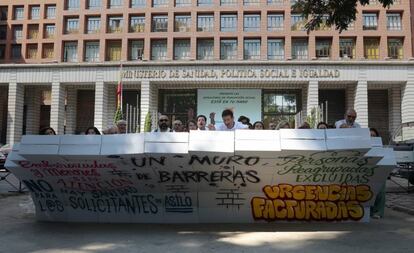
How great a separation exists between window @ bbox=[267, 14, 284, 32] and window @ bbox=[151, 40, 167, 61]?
10609mm

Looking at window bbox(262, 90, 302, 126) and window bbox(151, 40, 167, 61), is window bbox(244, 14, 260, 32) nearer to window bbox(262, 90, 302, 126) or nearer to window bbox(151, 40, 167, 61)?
window bbox(262, 90, 302, 126)

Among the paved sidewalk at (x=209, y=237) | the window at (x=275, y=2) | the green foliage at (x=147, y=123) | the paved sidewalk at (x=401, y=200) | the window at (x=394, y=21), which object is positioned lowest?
the paved sidewalk at (x=209, y=237)

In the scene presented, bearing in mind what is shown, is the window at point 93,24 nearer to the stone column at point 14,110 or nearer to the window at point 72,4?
the window at point 72,4

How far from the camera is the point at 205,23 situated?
4625 cm

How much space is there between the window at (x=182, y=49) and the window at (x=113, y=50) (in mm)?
5767

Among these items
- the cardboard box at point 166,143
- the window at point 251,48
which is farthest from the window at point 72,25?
the cardboard box at point 166,143

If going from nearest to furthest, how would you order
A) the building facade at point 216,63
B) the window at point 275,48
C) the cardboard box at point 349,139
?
the cardboard box at point 349,139 → the building facade at point 216,63 → the window at point 275,48

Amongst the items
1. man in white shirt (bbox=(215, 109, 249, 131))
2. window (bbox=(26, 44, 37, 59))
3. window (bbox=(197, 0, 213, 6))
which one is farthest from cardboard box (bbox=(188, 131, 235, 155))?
window (bbox=(26, 44, 37, 59))

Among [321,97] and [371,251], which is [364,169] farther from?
[321,97]

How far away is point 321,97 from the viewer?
1826 inches

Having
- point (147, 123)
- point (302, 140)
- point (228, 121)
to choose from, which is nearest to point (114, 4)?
point (147, 123)

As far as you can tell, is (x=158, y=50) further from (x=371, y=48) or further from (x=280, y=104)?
(x=371, y=48)

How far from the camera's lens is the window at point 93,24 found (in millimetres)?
47500

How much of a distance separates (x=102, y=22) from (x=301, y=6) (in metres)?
38.4
